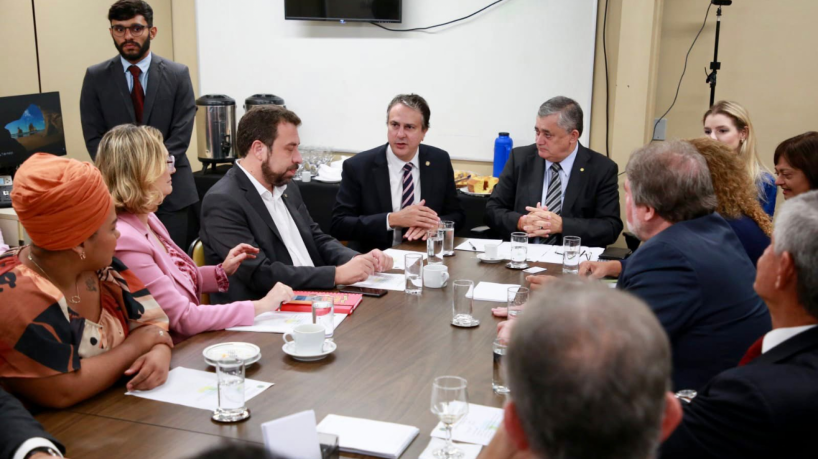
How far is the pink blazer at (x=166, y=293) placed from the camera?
231 cm

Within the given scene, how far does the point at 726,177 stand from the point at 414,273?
1143 millimetres

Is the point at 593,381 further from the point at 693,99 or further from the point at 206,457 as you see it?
the point at 693,99

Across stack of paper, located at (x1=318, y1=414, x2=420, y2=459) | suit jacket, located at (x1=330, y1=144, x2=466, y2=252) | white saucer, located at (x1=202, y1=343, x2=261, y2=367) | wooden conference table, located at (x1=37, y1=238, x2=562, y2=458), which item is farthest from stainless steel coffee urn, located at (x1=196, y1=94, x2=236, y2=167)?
stack of paper, located at (x1=318, y1=414, x2=420, y2=459)

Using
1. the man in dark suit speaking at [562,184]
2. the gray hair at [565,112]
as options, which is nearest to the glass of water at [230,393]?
the man in dark suit speaking at [562,184]

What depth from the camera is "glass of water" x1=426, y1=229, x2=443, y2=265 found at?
3.23 meters

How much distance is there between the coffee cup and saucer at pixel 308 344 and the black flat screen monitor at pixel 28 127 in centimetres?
320

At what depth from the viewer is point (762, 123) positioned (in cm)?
522

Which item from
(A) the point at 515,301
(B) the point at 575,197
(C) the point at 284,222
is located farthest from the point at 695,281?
(B) the point at 575,197

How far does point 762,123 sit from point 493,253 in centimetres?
300

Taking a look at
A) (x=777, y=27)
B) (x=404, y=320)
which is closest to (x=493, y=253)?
(x=404, y=320)

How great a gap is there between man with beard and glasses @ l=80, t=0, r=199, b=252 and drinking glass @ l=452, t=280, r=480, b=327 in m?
2.78

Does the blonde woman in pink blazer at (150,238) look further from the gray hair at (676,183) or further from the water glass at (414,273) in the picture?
the gray hair at (676,183)

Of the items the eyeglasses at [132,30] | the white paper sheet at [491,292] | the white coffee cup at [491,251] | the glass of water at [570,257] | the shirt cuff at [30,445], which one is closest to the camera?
the shirt cuff at [30,445]

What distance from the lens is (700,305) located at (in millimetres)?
1923
